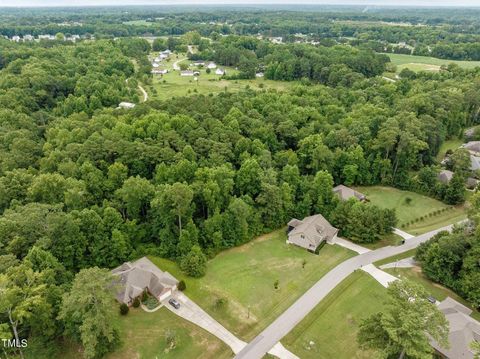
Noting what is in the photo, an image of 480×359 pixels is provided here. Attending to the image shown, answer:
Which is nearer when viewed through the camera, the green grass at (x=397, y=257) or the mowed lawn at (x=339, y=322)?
the mowed lawn at (x=339, y=322)

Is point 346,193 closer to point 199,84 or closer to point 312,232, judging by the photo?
point 312,232

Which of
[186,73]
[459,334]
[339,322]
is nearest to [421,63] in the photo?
[186,73]

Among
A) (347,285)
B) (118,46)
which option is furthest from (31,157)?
(118,46)

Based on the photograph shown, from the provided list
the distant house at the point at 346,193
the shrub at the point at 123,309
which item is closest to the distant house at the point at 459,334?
the distant house at the point at 346,193

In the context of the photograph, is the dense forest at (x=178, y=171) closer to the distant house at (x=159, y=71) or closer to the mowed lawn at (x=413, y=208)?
the mowed lawn at (x=413, y=208)

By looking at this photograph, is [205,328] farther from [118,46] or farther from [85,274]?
[118,46]

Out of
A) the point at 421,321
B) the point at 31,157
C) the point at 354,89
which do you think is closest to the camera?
the point at 421,321
